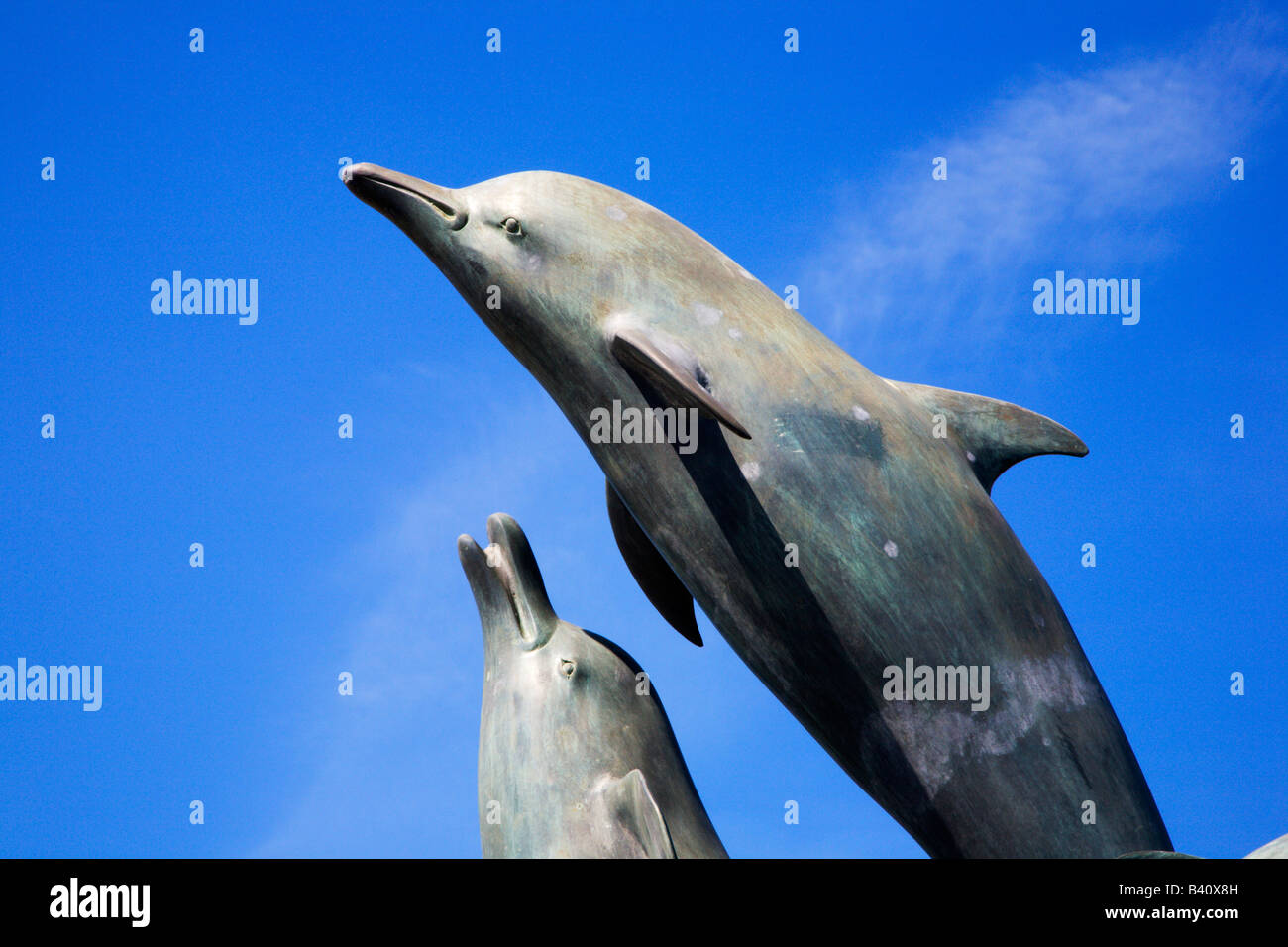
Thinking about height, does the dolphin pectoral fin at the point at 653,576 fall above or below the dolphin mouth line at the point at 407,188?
below

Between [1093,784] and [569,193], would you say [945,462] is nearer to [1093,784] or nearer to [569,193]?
[1093,784]

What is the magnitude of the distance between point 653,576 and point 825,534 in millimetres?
1922

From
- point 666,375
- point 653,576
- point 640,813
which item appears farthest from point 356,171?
point 640,813

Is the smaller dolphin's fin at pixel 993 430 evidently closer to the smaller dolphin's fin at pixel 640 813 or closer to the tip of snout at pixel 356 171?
the smaller dolphin's fin at pixel 640 813

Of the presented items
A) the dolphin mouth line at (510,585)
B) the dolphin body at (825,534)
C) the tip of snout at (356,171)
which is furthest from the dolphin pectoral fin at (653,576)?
the tip of snout at (356,171)

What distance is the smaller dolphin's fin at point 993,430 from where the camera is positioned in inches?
345

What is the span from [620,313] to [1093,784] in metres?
3.90

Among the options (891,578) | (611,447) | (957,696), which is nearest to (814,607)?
(891,578)

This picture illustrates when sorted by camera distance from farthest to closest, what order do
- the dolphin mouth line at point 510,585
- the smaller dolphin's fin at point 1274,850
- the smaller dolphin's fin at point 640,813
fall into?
the dolphin mouth line at point 510,585, the smaller dolphin's fin at point 640,813, the smaller dolphin's fin at point 1274,850

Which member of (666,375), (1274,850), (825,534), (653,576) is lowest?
(1274,850)

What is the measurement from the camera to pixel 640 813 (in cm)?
788

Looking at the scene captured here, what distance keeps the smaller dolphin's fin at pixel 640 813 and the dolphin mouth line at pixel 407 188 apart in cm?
359

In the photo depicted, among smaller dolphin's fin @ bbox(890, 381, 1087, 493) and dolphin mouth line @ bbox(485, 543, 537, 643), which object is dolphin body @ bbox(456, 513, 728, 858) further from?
smaller dolphin's fin @ bbox(890, 381, 1087, 493)

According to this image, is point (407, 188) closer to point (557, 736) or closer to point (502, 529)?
point (502, 529)
